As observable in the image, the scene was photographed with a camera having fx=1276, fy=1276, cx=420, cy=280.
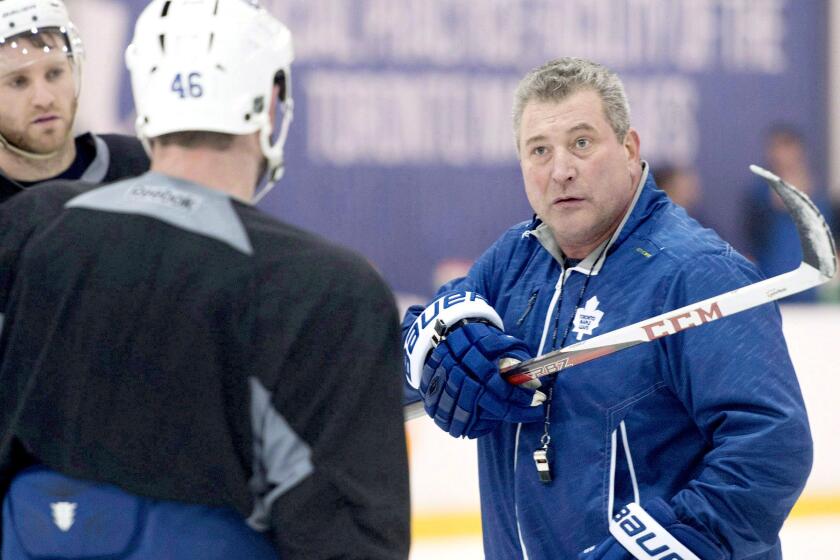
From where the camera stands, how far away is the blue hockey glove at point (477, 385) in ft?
5.98

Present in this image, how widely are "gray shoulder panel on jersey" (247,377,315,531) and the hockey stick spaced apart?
0.59m

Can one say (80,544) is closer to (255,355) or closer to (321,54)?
(255,355)

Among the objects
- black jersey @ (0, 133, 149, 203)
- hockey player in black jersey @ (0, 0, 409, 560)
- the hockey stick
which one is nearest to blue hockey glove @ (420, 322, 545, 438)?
the hockey stick

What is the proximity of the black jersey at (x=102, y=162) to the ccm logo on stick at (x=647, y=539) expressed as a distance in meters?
1.04

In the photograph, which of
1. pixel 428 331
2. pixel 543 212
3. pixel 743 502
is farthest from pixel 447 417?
pixel 743 502

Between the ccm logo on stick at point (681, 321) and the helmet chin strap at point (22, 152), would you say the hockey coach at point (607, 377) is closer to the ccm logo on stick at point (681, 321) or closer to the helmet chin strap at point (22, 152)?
the ccm logo on stick at point (681, 321)

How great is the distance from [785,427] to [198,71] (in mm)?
868

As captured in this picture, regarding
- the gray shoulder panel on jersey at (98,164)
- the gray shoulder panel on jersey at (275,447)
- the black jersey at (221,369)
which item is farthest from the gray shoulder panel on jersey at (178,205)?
the gray shoulder panel on jersey at (98,164)

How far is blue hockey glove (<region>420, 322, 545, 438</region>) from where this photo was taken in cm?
182

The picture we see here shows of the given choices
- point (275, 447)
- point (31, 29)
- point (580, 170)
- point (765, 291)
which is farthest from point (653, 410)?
point (31, 29)

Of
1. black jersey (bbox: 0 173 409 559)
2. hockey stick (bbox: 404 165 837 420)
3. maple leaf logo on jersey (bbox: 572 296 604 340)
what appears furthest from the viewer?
maple leaf logo on jersey (bbox: 572 296 604 340)

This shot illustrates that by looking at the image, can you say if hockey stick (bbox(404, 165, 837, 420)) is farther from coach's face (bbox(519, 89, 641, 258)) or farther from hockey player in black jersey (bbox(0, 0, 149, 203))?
hockey player in black jersey (bbox(0, 0, 149, 203))

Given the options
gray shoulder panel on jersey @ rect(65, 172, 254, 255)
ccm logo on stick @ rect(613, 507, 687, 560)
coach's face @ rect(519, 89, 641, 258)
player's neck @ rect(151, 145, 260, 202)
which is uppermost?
player's neck @ rect(151, 145, 260, 202)

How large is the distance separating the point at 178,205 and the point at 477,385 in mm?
683
